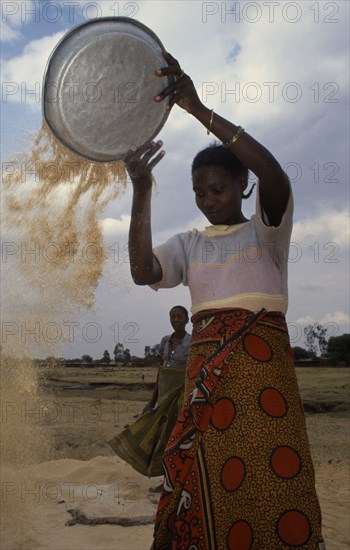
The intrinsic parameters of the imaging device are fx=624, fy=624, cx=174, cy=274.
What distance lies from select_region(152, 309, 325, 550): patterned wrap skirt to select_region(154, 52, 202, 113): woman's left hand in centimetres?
67

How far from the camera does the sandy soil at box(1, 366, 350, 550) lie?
4.33 meters

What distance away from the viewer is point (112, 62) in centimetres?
207

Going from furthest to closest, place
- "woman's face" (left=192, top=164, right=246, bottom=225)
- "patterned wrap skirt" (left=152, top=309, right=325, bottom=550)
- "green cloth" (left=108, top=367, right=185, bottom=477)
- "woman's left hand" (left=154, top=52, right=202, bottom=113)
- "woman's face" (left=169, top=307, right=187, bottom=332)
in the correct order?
1. "woman's face" (left=169, top=307, right=187, bottom=332)
2. "green cloth" (left=108, top=367, right=185, bottom=477)
3. "woman's face" (left=192, top=164, right=246, bottom=225)
4. "woman's left hand" (left=154, top=52, right=202, bottom=113)
5. "patterned wrap skirt" (left=152, top=309, right=325, bottom=550)

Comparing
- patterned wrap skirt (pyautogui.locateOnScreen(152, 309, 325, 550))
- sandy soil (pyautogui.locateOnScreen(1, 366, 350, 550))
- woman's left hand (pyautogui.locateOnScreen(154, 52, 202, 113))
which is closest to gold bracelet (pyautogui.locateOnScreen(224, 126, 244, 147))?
woman's left hand (pyautogui.locateOnScreen(154, 52, 202, 113))

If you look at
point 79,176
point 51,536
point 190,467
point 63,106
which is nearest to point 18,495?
point 51,536

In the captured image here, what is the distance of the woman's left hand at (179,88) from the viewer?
195 cm

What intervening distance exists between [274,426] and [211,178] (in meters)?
0.84

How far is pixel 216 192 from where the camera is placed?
214 cm

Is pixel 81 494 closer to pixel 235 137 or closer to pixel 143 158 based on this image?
pixel 143 158

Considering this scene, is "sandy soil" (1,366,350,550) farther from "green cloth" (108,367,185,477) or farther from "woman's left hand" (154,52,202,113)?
"woman's left hand" (154,52,202,113)

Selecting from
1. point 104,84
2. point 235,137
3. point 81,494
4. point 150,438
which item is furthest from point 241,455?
point 81,494

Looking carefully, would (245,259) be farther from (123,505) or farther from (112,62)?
(123,505)

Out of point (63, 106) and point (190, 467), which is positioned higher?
point (63, 106)

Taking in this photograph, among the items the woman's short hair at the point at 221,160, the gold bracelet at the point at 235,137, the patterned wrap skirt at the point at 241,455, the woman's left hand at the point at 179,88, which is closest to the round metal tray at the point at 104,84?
the woman's left hand at the point at 179,88
